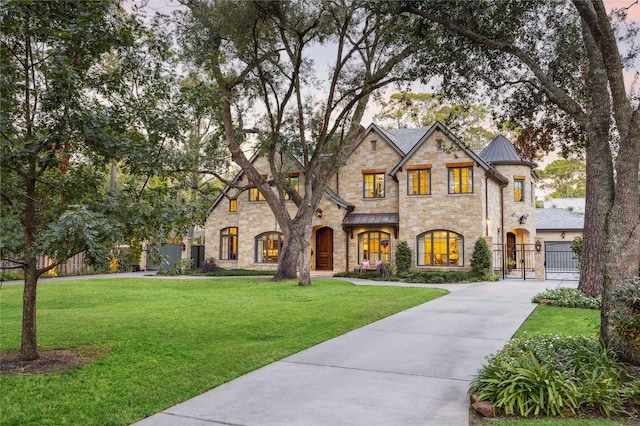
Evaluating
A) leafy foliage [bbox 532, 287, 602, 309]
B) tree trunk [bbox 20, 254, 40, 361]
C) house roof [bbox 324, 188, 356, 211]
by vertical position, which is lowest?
leafy foliage [bbox 532, 287, 602, 309]

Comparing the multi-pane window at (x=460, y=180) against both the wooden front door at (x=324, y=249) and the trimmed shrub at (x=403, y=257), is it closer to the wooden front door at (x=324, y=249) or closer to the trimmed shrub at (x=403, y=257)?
the trimmed shrub at (x=403, y=257)

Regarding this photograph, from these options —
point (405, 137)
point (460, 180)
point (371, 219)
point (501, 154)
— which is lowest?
point (371, 219)

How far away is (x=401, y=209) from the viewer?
76.5 ft

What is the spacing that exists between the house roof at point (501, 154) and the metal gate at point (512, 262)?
442 centimetres

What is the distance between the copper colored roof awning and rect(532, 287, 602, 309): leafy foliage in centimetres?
1071

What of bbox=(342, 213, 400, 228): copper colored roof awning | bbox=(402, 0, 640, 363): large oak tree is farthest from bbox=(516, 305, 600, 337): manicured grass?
bbox=(342, 213, 400, 228): copper colored roof awning

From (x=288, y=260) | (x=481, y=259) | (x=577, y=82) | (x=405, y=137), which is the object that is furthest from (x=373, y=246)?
(x=577, y=82)

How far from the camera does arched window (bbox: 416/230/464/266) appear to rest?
2219cm

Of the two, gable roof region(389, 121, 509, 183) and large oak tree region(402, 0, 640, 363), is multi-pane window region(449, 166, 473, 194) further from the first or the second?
large oak tree region(402, 0, 640, 363)

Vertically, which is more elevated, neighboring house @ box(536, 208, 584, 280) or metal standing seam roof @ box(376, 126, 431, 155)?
metal standing seam roof @ box(376, 126, 431, 155)

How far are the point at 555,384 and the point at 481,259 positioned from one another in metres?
16.7

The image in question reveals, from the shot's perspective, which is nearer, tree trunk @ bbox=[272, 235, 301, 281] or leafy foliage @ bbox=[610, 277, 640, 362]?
leafy foliage @ bbox=[610, 277, 640, 362]

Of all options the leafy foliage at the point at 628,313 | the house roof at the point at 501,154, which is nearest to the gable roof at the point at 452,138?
the house roof at the point at 501,154

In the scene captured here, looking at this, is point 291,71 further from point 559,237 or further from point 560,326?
point 559,237
